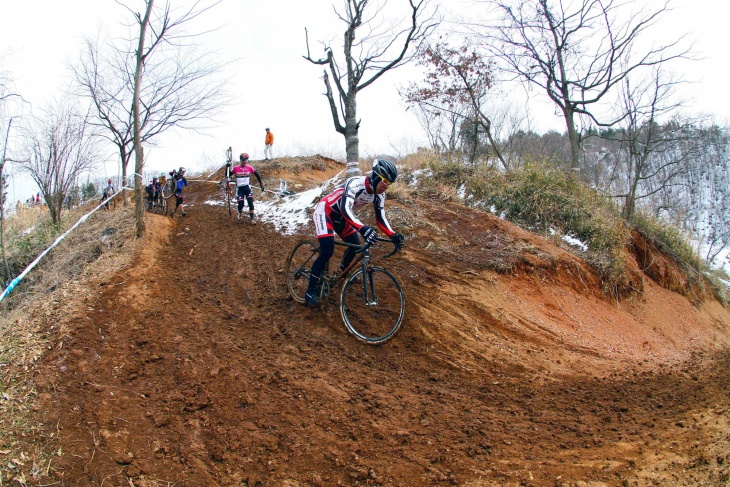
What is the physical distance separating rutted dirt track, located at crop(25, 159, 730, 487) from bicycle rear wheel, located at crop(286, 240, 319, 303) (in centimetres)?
25

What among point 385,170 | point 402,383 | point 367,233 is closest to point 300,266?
point 367,233

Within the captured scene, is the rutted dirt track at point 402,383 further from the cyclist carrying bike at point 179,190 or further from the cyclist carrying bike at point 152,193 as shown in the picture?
the cyclist carrying bike at point 152,193

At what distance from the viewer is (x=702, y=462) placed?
334 cm

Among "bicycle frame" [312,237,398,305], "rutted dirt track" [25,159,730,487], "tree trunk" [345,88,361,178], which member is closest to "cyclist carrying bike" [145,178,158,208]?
"tree trunk" [345,88,361,178]

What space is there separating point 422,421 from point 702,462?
2228mm

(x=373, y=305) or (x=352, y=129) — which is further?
(x=352, y=129)

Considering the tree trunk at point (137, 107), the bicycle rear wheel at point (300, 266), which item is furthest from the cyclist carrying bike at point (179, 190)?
the bicycle rear wheel at point (300, 266)

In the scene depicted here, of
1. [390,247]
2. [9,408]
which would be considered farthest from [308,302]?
[9,408]

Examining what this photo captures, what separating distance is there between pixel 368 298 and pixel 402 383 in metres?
1.23

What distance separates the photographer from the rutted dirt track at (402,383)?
3318 millimetres

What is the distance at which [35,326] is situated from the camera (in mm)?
Answer: 5129

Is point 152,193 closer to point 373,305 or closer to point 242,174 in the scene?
point 242,174

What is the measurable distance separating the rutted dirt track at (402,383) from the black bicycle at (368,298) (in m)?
0.24

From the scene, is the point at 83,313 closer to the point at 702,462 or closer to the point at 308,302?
the point at 308,302
